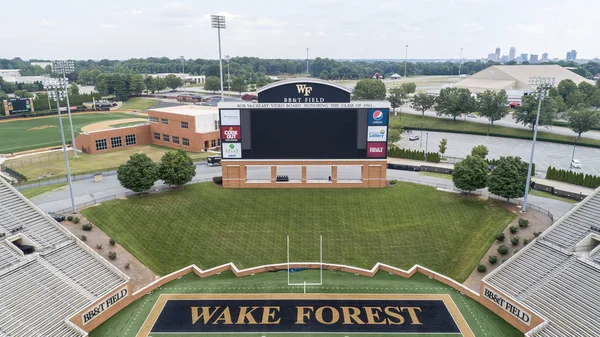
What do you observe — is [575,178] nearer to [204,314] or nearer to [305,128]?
[305,128]

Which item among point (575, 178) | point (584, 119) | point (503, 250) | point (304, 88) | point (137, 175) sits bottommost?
point (503, 250)

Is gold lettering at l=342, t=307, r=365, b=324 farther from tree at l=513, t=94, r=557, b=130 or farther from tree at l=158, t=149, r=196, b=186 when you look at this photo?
tree at l=513, t=94, r=557, b=130

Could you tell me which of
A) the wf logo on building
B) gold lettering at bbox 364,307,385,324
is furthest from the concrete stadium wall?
the wf logo on building

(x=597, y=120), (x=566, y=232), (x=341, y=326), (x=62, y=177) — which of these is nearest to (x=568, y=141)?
(x=597, y=120)

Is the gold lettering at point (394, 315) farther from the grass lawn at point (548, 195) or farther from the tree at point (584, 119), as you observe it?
the tree at point (584, 119)

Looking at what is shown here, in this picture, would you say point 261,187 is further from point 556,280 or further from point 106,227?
point 556,280

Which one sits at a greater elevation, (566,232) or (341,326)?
(566,232)

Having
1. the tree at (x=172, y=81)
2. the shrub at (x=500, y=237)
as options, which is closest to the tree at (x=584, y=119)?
the shrub at (x=500, y=237)

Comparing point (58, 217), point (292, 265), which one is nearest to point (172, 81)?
point (58, 217)
